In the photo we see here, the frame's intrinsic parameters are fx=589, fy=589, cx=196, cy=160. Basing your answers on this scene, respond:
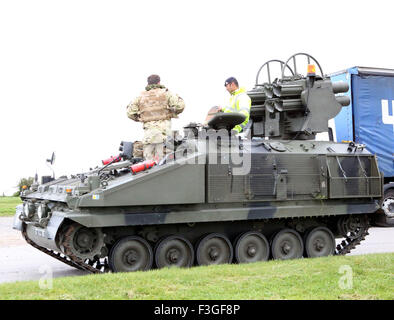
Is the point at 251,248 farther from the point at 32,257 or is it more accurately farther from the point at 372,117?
the point at 372,117

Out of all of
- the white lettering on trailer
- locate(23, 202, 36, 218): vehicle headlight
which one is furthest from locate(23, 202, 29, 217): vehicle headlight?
the white lettering on trailer

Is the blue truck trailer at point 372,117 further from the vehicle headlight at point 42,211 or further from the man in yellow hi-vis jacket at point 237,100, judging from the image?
the vehicle headlight at point 42,211

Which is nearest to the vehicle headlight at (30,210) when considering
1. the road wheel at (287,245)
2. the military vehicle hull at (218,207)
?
the military vehicle hull at (218,207)

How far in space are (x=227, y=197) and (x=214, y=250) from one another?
99 cm

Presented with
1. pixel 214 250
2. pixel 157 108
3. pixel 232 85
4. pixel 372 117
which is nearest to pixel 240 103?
pixel 232 85

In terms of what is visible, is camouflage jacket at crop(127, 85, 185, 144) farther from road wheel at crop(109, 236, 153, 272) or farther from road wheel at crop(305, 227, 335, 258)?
road wheel at crop(305, 227, 335, 258)

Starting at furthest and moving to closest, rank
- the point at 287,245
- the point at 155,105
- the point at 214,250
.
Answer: the point at 155,105 → the point at 287,245 → the point at 214,250

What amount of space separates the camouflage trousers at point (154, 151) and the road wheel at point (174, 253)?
1.58 m

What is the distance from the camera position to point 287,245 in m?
10.9

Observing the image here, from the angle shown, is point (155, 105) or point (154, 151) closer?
point (154, 151)

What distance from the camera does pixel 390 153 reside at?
18094 mm

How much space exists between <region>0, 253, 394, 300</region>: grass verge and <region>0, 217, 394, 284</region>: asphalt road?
2.29 m
